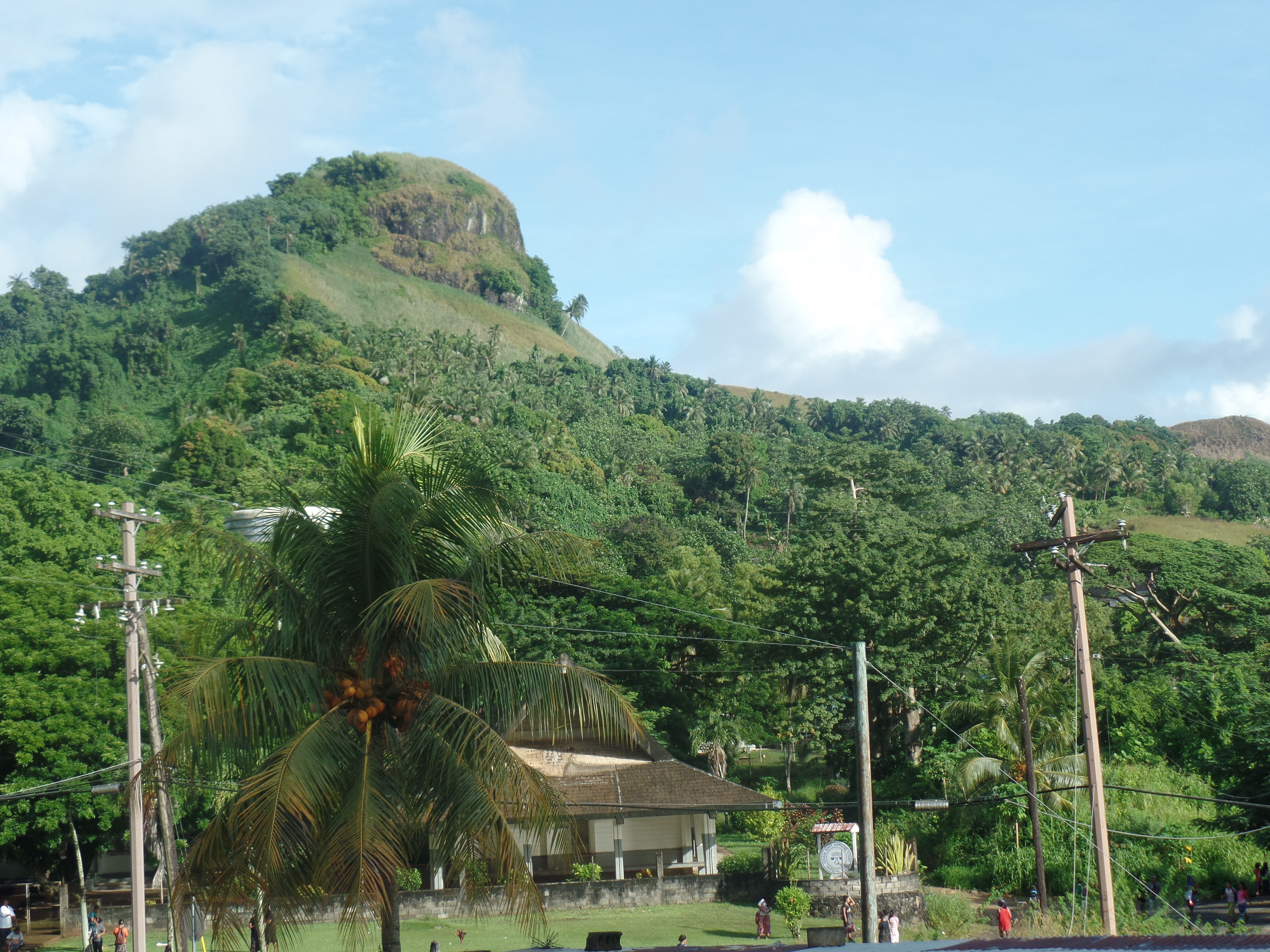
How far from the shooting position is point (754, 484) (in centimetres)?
11569

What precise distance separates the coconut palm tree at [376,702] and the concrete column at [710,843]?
74.7 feet

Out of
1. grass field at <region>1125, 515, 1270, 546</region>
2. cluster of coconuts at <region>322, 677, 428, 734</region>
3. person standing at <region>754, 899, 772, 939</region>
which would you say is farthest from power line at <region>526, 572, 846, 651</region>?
grass field at <region>1125, 515, 1270, 546</region>

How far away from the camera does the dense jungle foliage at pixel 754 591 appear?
111 ft

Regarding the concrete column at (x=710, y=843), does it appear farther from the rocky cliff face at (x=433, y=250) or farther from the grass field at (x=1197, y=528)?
the rocky cliff face at (x=433, y=250)

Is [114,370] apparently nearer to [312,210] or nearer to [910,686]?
[312,210]

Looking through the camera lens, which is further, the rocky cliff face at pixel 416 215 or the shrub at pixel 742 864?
the rocky cliff face at pixel 416 215

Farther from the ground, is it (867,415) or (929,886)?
(867,415)

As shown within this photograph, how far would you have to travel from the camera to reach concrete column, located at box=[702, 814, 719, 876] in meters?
35.9

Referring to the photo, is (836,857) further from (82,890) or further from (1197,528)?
(1197,528)

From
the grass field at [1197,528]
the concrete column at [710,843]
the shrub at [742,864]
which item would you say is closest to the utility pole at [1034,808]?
the shrub at [742,864]

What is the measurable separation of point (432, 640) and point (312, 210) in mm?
180164

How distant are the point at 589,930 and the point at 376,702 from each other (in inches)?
670

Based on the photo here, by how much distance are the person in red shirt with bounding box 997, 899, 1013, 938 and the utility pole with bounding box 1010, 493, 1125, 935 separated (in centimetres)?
512

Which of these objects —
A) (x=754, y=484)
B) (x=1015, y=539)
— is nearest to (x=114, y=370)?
(x=754, y=484)
